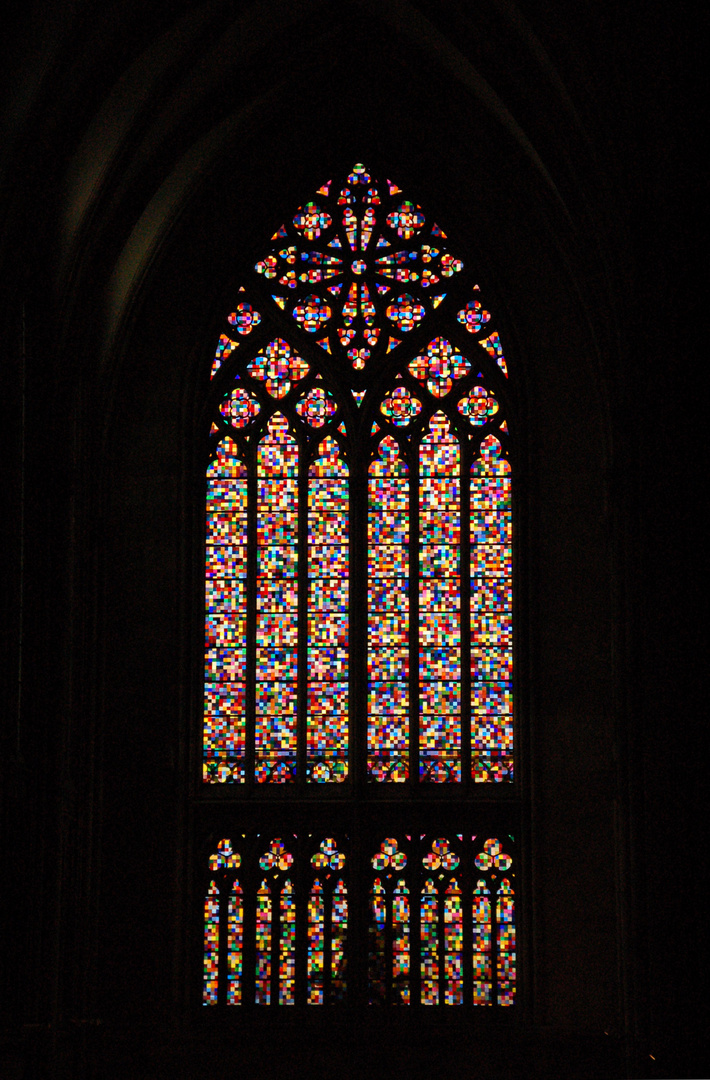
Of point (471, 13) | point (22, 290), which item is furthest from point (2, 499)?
point (471, 13)

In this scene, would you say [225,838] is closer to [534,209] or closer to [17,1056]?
[17,1056]

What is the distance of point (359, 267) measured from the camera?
1473 centimetres

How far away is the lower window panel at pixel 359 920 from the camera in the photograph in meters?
13.3

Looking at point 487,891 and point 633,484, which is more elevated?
point 633,484

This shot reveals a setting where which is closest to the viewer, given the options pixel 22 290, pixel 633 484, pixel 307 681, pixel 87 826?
pixel 633 484

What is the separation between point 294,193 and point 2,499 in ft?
14.1

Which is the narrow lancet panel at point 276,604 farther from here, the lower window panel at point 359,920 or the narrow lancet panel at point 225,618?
the lower window panel at point 359,920

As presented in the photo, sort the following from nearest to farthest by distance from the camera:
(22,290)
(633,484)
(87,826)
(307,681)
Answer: (633,484), (22,290), (87,826), (307,681)

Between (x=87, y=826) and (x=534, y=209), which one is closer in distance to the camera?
(x=87, y=826)

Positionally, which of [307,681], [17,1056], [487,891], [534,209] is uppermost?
[534,209]

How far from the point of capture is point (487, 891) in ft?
44.1

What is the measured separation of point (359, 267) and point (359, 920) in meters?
5.38

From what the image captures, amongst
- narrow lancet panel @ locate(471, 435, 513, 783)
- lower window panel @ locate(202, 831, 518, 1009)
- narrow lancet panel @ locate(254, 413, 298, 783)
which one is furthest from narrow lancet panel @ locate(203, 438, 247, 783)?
narrow lancet panel @ locate(471, 435, 513, 783)

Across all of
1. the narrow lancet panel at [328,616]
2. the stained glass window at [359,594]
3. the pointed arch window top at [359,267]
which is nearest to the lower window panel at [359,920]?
the stained glass window at [359,594]
